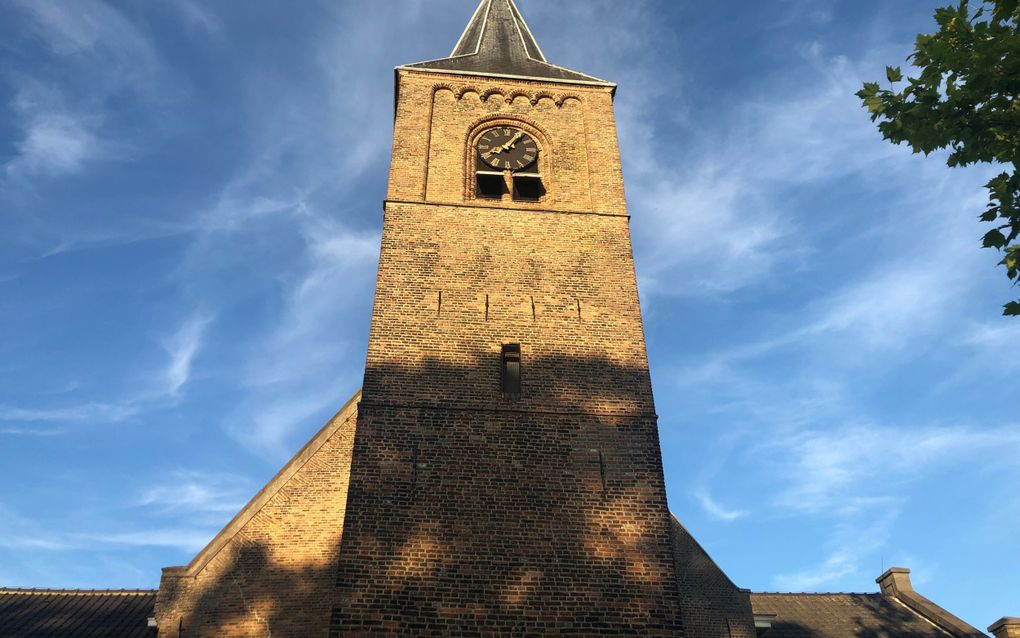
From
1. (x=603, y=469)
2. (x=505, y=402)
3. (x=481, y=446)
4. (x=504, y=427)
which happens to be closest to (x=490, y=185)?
(x=505, y=402)

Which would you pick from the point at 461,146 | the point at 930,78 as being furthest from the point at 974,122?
the point at 461,146

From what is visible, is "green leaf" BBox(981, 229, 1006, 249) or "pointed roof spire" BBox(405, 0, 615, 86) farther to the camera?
"pointed roof spire" BBox(405, 0, 615, 86)

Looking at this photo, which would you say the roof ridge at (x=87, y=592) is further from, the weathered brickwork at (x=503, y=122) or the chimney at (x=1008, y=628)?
the chimney at (x=1008, y=628)

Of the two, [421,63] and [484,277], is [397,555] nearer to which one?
[484,277]

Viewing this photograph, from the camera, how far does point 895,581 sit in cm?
2238

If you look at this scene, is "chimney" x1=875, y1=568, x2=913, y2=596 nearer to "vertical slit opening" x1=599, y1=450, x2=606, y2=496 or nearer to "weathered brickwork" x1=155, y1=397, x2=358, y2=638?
"vertical slit opening" x1=599, y1=450, x2=606, y2=496

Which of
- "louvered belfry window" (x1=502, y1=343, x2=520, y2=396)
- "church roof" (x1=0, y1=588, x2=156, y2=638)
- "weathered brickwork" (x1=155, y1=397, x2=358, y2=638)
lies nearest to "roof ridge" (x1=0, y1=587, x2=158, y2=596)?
"church roof" (x1=0, y1=588, x2=156, y2=638)

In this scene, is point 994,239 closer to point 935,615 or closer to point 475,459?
point 475,459

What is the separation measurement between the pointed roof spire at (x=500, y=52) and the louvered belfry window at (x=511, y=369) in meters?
7.50

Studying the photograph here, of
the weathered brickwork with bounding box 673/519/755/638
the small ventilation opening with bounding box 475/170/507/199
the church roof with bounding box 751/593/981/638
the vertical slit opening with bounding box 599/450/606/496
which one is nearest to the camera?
the vertical slit opening with bounding box 599/450/606/496

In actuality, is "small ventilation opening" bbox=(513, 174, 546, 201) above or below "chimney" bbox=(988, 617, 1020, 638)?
above

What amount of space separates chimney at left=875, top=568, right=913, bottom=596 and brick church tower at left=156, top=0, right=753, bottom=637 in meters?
11.1

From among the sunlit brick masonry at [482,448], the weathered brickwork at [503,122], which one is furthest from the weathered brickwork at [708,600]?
the weathered brickwork at [503,122]

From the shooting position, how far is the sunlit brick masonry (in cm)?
973
